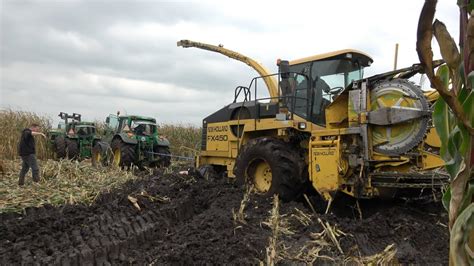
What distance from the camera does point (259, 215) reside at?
618 cm

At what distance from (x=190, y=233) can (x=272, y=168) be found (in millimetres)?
2088

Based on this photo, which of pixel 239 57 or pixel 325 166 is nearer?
pixel 325 166

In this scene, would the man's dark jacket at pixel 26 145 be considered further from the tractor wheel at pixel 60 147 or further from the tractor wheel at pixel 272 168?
A: the tractor wheel at pixel 60 147

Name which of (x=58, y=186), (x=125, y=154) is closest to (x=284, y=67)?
(x=58, y=186)

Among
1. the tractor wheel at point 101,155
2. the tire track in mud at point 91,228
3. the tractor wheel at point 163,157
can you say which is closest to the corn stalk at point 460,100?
the tire track in mud at point 91,228

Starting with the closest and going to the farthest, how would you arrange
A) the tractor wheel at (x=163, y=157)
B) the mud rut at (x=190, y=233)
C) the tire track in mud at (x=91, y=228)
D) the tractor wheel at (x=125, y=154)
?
the mud rut at (x=190, y=233) → the tire track in mud at (x=91, y=228) → the tractor wheel at (x=125, y=154) → the tractor wheel at (x=163, y=157)

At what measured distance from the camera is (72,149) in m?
18.0

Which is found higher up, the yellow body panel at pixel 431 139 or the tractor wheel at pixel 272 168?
the yellow body panel at pixel 431 139

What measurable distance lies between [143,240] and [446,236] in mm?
3771

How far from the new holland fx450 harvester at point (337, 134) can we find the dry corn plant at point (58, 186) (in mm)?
2881

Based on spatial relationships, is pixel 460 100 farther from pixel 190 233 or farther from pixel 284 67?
pixel 284 67

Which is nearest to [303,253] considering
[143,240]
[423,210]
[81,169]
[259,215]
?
[259,215]

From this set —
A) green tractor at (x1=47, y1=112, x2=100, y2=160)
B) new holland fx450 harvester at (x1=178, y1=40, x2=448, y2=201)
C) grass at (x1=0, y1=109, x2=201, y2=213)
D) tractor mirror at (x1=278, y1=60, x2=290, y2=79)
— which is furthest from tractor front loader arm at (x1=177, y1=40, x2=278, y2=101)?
green tractor at (x1=47, y1=112, x2=100, y2=160)

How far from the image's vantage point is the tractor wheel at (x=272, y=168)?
6.99 metres
